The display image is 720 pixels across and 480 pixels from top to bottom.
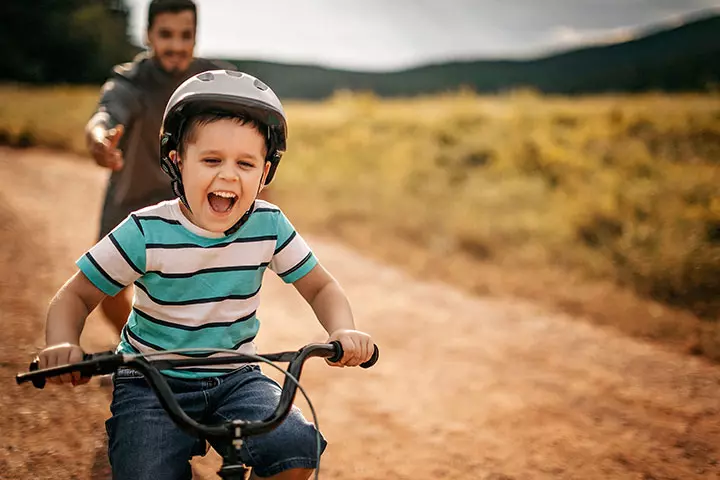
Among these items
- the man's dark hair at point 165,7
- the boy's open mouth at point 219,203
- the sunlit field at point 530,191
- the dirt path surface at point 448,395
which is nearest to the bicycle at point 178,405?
the boy's open mouth at point 219,203

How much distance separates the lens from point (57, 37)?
35.6 meters

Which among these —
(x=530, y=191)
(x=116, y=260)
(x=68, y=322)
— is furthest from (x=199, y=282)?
(x=530, y=191)

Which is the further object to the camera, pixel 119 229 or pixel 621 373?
pixel 621 373

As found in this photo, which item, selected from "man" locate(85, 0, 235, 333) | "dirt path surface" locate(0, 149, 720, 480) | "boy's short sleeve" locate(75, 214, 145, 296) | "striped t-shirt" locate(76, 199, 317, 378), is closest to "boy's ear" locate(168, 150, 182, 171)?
"striped t-shirt" locate(76, 199, 317, 378)

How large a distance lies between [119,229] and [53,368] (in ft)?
1.85

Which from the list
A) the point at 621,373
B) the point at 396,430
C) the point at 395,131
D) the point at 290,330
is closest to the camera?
the point at 396,430

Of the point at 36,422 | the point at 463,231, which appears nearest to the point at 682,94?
the point at 463,231

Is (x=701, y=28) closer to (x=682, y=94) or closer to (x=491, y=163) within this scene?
(x=682, y=94)

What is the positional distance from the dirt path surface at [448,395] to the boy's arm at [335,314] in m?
1.44

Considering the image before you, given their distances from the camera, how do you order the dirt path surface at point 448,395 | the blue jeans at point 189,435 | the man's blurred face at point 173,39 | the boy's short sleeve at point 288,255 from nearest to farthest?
the blue jeans at point 189,435, the boy's short sleeve at point 288,255, the dirt path surface at point 448,395, the man's blurred face at point 173,39

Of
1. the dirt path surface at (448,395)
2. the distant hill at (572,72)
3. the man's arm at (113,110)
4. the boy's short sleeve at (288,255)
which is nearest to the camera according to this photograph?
the boy's short sleeve at (288,255)

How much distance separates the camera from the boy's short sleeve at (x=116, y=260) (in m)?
2.18

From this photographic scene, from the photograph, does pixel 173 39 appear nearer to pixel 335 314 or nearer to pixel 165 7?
pixel 165 7

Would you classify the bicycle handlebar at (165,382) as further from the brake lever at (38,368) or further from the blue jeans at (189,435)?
the blue jeans at (189,435)
